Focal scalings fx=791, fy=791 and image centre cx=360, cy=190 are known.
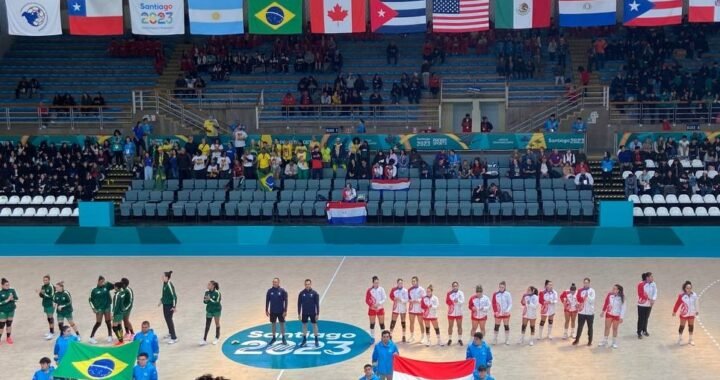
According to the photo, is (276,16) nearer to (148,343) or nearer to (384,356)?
(148,343)

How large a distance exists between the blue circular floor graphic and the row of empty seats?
14.0 m

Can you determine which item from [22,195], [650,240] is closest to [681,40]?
[650,240]

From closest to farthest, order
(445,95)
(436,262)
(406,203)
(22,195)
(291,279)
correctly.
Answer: (291,279)
(436,262)
(406,203)
(22,195)
(445,95)

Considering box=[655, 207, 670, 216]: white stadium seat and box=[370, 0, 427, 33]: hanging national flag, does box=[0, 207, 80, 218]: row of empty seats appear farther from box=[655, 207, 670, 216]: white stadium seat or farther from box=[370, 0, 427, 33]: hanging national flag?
box=[655, 207, 670, 216]: white stadium seat

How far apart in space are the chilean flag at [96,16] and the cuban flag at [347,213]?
36.1ft

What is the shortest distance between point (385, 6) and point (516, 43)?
9777mm

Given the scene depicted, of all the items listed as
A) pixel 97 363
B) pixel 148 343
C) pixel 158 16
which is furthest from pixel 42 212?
pixel 97 363

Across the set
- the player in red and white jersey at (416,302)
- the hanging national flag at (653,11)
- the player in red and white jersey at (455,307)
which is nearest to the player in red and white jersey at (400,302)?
the player in red and white jersey at (416,302)

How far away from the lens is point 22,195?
30453 mm

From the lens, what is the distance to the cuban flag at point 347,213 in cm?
2789

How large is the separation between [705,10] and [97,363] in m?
25.5

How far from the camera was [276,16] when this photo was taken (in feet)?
101

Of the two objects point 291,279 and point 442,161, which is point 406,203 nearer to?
point 442,161

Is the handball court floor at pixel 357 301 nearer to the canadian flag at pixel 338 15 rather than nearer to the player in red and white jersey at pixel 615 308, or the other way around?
the player in red and white jersey at pixel 615 308
